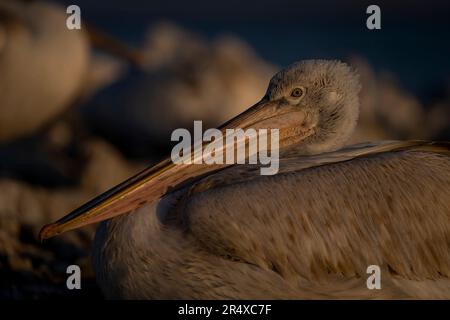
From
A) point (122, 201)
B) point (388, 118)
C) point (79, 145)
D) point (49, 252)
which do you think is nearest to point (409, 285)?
point (122, 201)

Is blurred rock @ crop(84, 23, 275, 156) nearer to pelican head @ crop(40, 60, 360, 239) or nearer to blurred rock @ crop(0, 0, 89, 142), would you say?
blurred rock @ crop(0, 0, 89, 142)

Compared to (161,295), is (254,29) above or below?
above

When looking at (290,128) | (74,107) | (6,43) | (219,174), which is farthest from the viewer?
(74,107)

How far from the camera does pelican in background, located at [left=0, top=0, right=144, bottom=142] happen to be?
283 inches

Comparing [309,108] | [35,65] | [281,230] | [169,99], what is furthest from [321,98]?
[35,65]

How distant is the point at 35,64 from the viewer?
7398 millimetres

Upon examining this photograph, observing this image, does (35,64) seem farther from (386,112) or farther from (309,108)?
(309,108)

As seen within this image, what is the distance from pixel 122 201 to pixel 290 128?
2.72 ft

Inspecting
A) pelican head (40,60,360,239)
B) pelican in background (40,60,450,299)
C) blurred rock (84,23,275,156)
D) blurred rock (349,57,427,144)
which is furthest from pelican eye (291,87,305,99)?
blurred rock (349,57,427,144)

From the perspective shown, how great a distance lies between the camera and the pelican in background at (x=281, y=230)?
333 centimetres

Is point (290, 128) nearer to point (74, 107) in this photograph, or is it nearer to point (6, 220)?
point (6, 220)

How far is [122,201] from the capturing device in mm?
3527

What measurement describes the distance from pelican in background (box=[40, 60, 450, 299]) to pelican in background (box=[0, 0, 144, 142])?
387cm

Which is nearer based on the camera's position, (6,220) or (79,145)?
(6,220)
